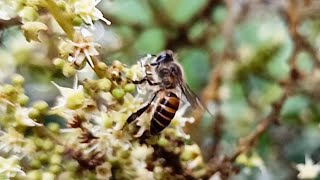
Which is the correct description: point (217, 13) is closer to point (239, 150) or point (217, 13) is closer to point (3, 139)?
point (239, 150)

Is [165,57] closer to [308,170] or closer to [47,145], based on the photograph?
[47,145]

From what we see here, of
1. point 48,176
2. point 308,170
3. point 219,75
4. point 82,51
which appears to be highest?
point 219,75

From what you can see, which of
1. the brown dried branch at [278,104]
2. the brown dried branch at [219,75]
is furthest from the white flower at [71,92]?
the brown dried branch at [219,75]

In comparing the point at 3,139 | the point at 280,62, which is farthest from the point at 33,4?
the point at 280,62

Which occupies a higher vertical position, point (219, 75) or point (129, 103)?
point (219, 75)

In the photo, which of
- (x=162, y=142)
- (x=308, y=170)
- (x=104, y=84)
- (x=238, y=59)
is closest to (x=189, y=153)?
(x=162, y=142)

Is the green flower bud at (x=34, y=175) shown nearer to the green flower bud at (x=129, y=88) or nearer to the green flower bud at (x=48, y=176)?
the green flower bud at (x=48, y=176)
